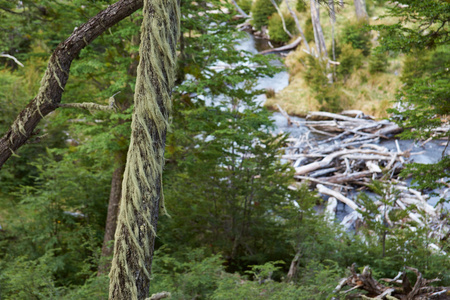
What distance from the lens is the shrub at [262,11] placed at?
22656mm

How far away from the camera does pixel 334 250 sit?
6.13m

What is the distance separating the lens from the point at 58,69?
9.05ft

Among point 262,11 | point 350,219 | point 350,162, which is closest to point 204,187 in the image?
point 350,219

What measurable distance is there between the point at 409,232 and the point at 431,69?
9.47m

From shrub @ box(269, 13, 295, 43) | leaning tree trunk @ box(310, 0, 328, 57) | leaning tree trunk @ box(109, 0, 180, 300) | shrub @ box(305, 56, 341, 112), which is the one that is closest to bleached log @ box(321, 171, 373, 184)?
shrub @ box(305, 56, 341, 112)

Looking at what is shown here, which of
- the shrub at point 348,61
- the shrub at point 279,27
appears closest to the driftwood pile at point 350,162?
the shrub at point 348,61

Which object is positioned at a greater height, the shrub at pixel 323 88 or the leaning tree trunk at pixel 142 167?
the shrub at pixel 323 88

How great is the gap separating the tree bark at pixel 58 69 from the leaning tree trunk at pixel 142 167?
0.40 metres

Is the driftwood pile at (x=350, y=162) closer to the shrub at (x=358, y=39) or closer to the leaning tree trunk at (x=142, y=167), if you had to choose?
the shrub at (x=358, y=39)

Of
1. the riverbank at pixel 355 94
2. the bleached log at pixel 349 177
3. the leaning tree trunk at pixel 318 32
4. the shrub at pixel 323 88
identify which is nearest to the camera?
the bleached log at pixel 349 177

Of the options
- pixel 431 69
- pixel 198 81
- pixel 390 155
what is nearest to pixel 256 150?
pixel 198 81

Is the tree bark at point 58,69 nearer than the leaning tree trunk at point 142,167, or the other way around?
the leaning tree trunk at point 142,167

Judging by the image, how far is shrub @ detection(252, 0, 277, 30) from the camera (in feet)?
74.3

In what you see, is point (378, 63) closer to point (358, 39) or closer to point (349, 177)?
point (358, 39)
